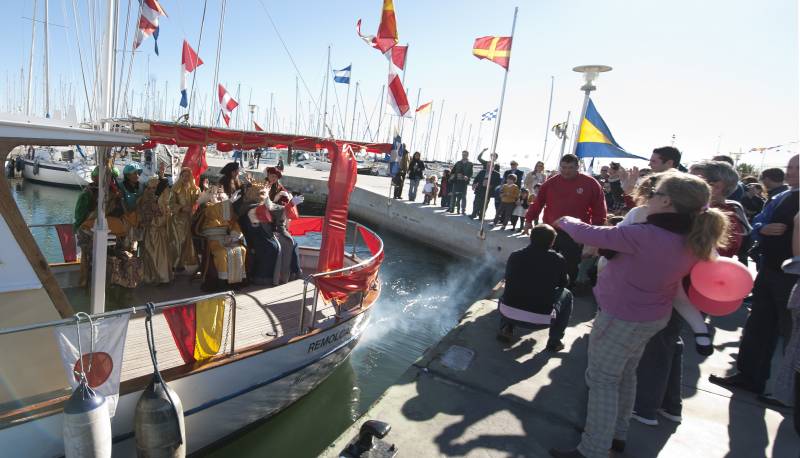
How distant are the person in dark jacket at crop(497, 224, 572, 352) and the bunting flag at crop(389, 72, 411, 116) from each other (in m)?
3.93

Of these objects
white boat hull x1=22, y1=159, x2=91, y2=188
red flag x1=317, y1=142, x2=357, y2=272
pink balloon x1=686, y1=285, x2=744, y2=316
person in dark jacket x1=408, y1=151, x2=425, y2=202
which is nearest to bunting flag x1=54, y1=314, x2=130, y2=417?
red flag x1=317, y1=142, x2=357, y2=272

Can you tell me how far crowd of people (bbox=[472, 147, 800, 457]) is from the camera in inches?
91.4

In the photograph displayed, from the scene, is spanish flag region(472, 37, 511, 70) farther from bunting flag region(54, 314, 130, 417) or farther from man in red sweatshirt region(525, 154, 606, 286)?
bunting flag region(54, 314, 130, 417)

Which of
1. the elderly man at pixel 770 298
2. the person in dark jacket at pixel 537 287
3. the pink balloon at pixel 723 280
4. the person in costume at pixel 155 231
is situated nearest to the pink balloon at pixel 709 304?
the pink balloon at pixel 723 280

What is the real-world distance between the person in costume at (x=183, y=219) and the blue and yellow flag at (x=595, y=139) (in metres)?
7.07

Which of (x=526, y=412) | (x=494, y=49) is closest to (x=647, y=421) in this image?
(x=526, y=412)

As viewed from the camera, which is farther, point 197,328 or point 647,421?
point 197,328

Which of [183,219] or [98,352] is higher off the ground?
[183,219]

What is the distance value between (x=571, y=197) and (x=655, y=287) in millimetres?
2949

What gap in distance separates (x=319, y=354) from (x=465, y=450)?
2643 mm

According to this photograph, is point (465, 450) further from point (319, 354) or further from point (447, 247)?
point (447, 247)

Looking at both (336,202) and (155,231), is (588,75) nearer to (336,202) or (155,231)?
(336,202)

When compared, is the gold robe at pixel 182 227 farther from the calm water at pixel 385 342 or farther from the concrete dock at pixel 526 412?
the concrete dock at pixel 526 412

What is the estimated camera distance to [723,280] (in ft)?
7.98
